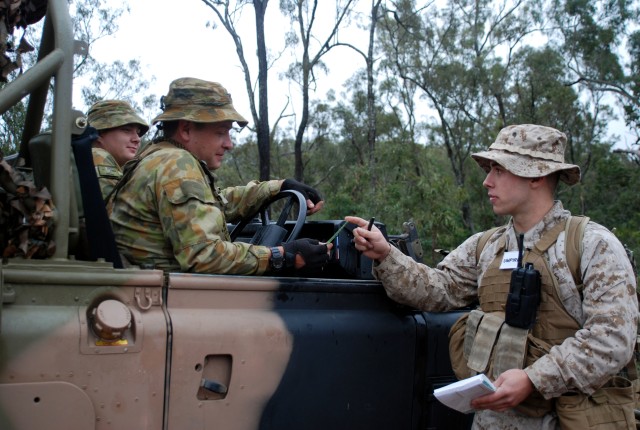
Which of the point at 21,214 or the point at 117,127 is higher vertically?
the point at 117,127

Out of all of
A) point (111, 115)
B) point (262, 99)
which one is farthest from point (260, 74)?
point (111, 115)

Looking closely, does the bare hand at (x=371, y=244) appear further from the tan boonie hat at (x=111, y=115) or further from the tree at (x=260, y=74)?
the tree at (x=260, y=74)

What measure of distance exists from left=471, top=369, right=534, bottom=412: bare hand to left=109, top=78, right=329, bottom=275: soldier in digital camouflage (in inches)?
37.6

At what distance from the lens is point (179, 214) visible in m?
3.02

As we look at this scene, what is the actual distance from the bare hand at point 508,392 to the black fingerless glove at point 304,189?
1.52 m

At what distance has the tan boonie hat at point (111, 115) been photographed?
5.15 m

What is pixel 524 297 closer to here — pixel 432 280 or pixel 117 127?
pixel 432 280

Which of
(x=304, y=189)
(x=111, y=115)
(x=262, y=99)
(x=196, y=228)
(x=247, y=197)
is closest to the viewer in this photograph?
(x=196, y=228)

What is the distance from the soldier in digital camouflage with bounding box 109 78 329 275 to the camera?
2994 mm

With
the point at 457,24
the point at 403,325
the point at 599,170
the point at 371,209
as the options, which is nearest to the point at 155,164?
the point at 403,325

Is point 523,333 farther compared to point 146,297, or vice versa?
point 523,333

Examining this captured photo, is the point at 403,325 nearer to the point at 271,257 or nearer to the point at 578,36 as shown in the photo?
the point at 271,257

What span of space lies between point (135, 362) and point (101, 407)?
0.60 feet

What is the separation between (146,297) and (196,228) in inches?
17.1
